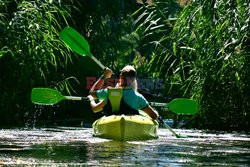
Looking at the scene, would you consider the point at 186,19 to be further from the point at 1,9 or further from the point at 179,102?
the point at 1,9

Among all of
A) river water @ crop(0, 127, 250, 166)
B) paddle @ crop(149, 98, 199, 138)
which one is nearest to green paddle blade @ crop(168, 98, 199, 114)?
paddle @ crop(149, 98, 199, 138)

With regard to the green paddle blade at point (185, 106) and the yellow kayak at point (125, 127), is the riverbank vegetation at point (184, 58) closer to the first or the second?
the green paddle blade at point (185, 106)

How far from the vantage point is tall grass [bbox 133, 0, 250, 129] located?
31.6 ft

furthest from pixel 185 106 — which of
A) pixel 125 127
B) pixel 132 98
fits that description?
pixel 125 127

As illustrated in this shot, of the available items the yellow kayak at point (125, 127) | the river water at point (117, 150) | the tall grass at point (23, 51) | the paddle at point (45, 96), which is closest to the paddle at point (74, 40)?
the tall grass at point (23, 51)

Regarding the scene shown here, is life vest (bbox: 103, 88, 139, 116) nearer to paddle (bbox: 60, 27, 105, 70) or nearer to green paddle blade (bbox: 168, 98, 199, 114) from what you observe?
green paddle blade (bbox: 168, 98, 199, 114)

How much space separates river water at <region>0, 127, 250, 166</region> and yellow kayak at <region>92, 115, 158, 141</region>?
0.08m

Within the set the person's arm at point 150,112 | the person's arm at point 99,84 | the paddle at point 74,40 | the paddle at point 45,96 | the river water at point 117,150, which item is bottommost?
the river water at point 117,150

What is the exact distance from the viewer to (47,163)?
6.26 m

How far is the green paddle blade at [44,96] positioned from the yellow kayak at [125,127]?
38.6 inches

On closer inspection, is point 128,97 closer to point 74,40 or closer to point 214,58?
point 74,40

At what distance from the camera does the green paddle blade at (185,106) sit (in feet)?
30.8

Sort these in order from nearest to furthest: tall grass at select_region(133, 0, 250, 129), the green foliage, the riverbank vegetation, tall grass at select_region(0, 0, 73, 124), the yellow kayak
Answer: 1. the yellow kayak
2. tall grass at select_region(133, 0, 250, 129)
3. the riverbank vegetation
4. tall grass at select_region(0, 0, 73, 124)
5. the green foliage

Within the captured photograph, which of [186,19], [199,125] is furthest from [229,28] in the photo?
[199,125]
